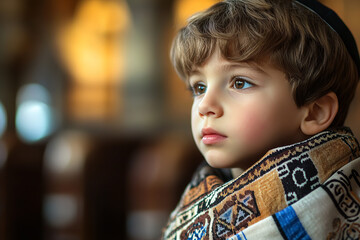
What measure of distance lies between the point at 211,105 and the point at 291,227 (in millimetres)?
255

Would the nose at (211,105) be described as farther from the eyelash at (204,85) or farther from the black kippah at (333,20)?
the black kippah at (333,20)

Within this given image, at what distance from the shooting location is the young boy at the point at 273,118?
0.76m

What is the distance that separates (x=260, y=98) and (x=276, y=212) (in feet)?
0.69

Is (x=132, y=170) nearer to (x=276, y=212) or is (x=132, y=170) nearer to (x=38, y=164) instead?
(x=38, y=164)

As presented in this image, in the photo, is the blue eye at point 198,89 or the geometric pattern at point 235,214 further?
the blue eye at point 198,89

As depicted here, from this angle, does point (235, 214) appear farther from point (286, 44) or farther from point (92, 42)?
point (92, 42)

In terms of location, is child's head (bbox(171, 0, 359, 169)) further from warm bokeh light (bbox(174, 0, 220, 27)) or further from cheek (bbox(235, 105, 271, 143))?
warm bokeh light (bbox(174, 0, 220, 27))

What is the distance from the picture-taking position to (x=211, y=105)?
32.9 inches

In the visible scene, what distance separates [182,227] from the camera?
0.89 metres

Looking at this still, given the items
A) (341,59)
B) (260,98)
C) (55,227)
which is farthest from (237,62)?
(55,227)

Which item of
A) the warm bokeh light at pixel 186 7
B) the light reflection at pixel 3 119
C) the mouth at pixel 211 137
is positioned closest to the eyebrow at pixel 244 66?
the mouth at pixel 211 137

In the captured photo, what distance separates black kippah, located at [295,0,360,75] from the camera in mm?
871

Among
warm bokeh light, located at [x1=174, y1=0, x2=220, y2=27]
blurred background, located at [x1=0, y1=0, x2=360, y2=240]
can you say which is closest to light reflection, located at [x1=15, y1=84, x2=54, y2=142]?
blurred background, located at [x1=0, y1=0, x2=360, y2=240]

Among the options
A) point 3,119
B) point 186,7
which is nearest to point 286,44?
point 186,7
